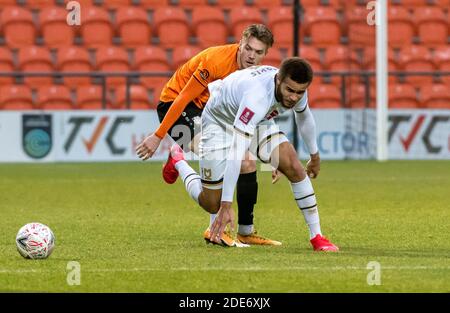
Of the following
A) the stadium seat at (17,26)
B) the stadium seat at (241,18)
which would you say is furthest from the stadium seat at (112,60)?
the stadium seat at (241,18)

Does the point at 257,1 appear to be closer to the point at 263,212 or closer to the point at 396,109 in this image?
the point at 396,109

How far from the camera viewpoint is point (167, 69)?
2258cm

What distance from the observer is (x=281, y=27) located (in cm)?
2338

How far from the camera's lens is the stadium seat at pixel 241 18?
23.1 meters

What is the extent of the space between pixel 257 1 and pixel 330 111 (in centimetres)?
463

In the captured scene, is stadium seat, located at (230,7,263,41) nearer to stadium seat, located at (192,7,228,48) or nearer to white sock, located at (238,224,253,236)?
stadium seat, located at (192,7,228,48)

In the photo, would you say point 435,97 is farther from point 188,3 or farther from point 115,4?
point 115,4

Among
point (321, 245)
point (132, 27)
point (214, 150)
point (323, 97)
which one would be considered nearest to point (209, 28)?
point (132, 27)

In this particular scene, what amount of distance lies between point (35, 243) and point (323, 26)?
16.2m

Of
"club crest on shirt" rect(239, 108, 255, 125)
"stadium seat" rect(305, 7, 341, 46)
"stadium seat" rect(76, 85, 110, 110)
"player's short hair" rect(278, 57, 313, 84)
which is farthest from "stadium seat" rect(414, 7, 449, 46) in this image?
"club crest on shirt" rect(239, 108, 255, 125)

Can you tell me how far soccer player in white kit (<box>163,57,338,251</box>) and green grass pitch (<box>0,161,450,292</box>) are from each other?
14.1 inches

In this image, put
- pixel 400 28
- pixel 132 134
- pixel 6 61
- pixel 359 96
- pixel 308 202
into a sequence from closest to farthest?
pixel 308 202
pixel 132 134
pixel 359 96
pixel 6 61
pixel 400 28

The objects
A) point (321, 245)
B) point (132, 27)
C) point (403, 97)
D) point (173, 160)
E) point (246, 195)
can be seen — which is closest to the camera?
point (321, 245)

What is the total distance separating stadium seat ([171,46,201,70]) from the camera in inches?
887
